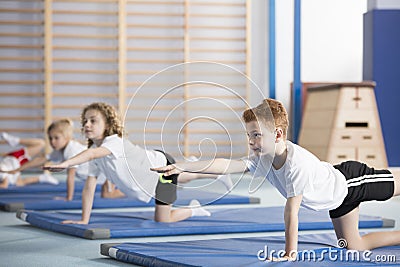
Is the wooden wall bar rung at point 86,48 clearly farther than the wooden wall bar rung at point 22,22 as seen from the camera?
Yes

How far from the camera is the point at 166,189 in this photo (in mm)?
4418

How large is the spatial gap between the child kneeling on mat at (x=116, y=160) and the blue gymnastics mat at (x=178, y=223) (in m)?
0.10

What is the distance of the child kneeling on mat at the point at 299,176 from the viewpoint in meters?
3.03

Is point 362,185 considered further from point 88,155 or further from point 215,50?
point 215,50

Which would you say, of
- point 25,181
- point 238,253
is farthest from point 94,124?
point 25,181

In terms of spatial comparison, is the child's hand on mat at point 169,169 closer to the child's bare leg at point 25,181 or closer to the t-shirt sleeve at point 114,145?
the t-shirt sleeve at point 114,145

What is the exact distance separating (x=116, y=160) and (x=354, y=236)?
1.60 metres

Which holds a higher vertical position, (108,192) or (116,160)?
(116,160)

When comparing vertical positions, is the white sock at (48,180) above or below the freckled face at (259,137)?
below

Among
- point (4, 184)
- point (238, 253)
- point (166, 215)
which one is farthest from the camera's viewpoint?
point (4, 184)

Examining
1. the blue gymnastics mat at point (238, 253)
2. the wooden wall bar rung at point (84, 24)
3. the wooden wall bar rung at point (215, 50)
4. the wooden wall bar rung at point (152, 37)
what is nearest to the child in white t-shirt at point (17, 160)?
the wooden wall bar rung at point (84, 24)

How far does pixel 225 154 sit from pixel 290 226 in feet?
20.1

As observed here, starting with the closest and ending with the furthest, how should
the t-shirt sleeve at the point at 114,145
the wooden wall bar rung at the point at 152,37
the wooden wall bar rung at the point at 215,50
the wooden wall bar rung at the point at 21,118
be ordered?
1. the t-shirt sleeve at the point at 114,145
2. the wooden wall bar rung at the point at 21,118
3. the wooden wall bar rung at the point at 152,37
4. the wooden wall bar rung at the point at 215,50

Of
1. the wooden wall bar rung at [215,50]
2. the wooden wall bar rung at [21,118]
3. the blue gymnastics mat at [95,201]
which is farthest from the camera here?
the wooden wall bar rung at [215,50]
